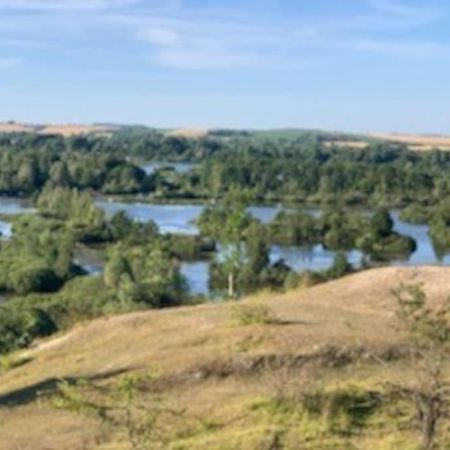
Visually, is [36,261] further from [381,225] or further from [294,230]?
[381,225]

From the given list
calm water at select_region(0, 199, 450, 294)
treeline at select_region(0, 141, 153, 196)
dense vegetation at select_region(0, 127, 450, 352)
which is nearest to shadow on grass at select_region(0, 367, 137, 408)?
dense vegetation at select_region(0, 127, 450, 352)

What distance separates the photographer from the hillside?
1310 cm

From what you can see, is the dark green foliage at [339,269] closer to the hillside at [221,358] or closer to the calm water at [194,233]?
the calm water at [194,233]

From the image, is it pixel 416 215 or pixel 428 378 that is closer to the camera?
pixel 428 378

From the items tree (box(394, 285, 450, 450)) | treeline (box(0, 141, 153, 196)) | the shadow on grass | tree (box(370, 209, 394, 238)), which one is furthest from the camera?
→ treeline (box(0, 141, 153, 196))

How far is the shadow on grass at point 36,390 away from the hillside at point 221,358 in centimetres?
3

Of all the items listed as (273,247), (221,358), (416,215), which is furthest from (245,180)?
(221,358)

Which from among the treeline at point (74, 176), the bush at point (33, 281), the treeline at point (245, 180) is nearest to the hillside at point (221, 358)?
the bush at point (33, 281)

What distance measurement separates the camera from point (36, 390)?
15.9 metres

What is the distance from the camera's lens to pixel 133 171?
110m

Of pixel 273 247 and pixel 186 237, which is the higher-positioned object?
pixel 186 237

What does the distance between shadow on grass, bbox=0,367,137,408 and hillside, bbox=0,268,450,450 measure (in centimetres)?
3

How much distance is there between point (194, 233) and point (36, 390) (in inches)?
2212

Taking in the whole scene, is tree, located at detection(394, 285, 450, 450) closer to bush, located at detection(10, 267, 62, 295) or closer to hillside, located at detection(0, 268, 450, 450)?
hillside, located at detection(0, 268, 450, 450)
